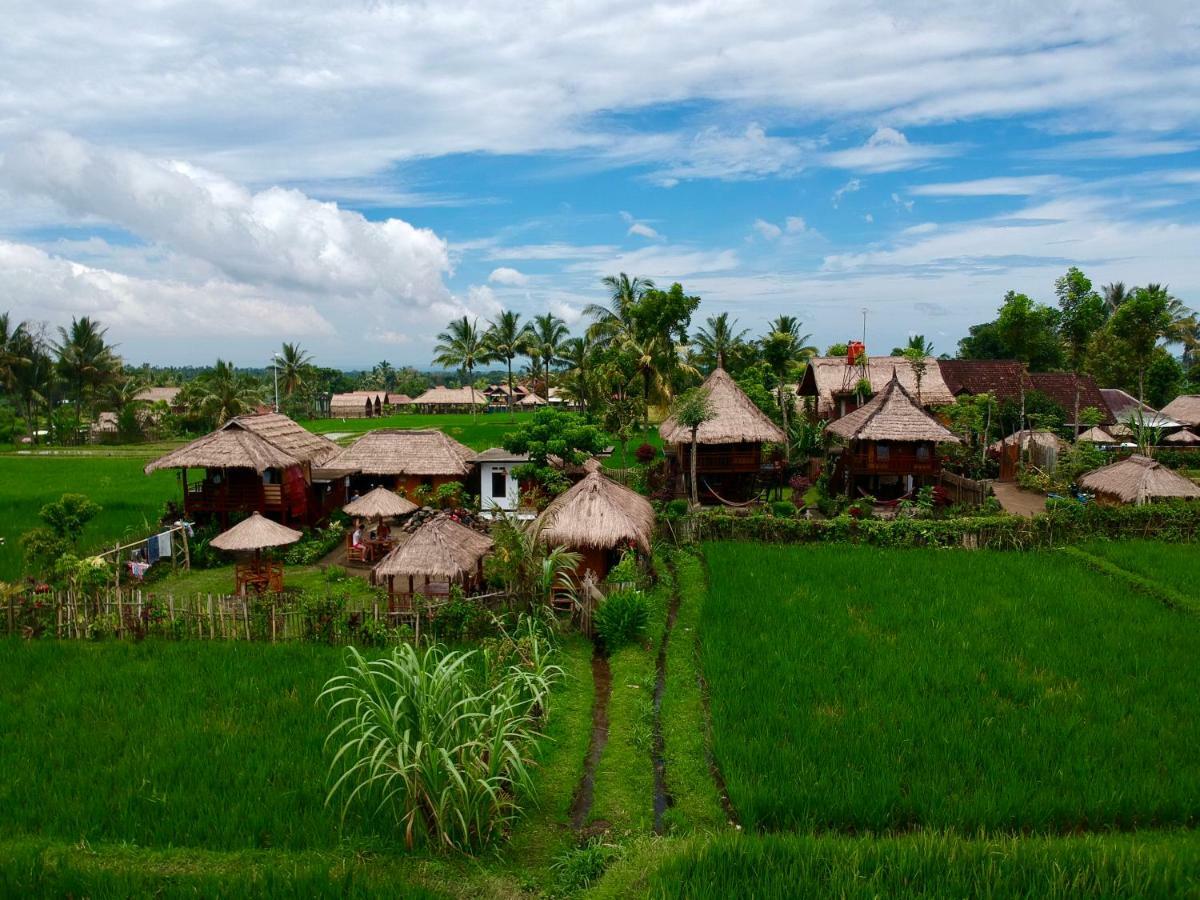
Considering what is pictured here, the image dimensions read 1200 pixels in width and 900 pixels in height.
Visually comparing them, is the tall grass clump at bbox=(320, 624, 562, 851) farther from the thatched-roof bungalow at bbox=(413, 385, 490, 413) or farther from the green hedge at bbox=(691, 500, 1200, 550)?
the thatched-roof bungalow at bbox=(413, 385, 490, 413)

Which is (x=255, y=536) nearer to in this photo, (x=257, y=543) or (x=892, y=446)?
(x=257, y=543)

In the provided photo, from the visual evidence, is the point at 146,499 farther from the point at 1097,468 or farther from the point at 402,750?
the point at 1097,468

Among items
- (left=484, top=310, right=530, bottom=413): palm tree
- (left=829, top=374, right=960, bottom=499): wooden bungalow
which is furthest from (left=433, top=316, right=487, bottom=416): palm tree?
(left=829, top=374, right=960, bottom=499): wooden bungalow

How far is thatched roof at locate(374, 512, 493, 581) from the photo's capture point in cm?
1341

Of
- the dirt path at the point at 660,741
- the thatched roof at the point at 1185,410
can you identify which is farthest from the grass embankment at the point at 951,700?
the thatched roof at the point at 1185,410

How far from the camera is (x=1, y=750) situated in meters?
8.57

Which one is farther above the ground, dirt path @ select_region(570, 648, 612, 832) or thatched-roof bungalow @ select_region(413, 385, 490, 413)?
thatched-roof bungalow @ select_region(413, 385, 490, 413)

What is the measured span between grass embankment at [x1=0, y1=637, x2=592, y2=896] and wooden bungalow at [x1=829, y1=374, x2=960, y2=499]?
49.7 feet

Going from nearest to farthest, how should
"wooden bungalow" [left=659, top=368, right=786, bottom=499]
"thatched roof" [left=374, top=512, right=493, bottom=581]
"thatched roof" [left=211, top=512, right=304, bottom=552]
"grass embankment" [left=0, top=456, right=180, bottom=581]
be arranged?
"thatched roof" [left=374, top=512, right=493, bottom=581] < "thatched roof" [left=211, top=512, right=304, bottom=552] < "grass embankment" [left=0, top=456, right=180, bottom=581] < "wooden bungalow" [left=659, top=368, right=786, bottom=499]

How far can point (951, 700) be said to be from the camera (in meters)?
9.64

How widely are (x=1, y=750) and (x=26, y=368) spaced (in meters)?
49.7

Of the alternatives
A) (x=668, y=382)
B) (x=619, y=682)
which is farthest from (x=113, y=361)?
(x=619, y=682)

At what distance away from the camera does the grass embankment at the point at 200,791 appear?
21.5 feet

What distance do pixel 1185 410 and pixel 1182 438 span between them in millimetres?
4283
